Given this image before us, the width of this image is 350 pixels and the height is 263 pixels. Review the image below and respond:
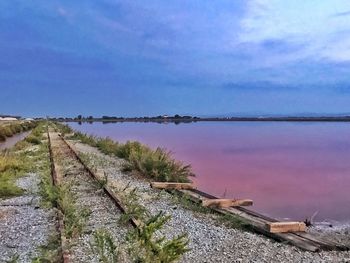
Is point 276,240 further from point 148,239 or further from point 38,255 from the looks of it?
point 38,255

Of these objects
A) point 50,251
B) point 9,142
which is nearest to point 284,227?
point 50,251

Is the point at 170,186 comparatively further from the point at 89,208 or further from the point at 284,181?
the point at 284,181

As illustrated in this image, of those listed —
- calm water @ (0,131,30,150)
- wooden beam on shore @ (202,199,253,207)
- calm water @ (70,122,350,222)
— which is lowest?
calm water @ (0,131,30,150)

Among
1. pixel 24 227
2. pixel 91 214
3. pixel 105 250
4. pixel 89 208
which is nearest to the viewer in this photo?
pixel 105 250

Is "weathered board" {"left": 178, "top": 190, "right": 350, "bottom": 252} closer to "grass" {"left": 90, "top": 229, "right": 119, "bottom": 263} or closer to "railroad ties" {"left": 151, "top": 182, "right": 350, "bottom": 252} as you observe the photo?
"railroad ties" {"left": 151, "top": 182, "right": 350, "bottom": 252}

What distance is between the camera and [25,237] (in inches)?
276

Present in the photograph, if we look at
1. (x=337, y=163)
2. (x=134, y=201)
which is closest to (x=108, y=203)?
(x=134, y=201)

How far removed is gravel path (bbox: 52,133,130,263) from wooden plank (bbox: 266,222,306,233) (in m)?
2.24

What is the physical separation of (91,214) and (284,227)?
3359mm

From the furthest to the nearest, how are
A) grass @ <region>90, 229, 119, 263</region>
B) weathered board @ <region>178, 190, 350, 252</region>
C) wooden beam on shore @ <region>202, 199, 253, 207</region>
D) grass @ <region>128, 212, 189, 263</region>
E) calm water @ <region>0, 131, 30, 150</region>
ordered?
calm water @ <region>0, 131, 30, 150</region>, wooden beam on shore @ <region>202, 199, 253, 207</region>, weathered board @ <region>178, 190, 350, 252</region>, grass @ <region>90, 229, 119, 263</region>, grass @ <region>128, 212, 189, 263</region>

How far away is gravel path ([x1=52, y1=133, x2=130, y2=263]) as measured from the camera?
19.7ft

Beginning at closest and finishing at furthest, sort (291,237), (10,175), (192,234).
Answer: (291,237)
(192,234)
(10,175)

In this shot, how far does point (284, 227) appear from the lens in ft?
24.3

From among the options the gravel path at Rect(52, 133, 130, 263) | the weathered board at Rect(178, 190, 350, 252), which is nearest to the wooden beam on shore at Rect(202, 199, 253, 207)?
the weathered board at Rect(178, 190, 350, 252)
